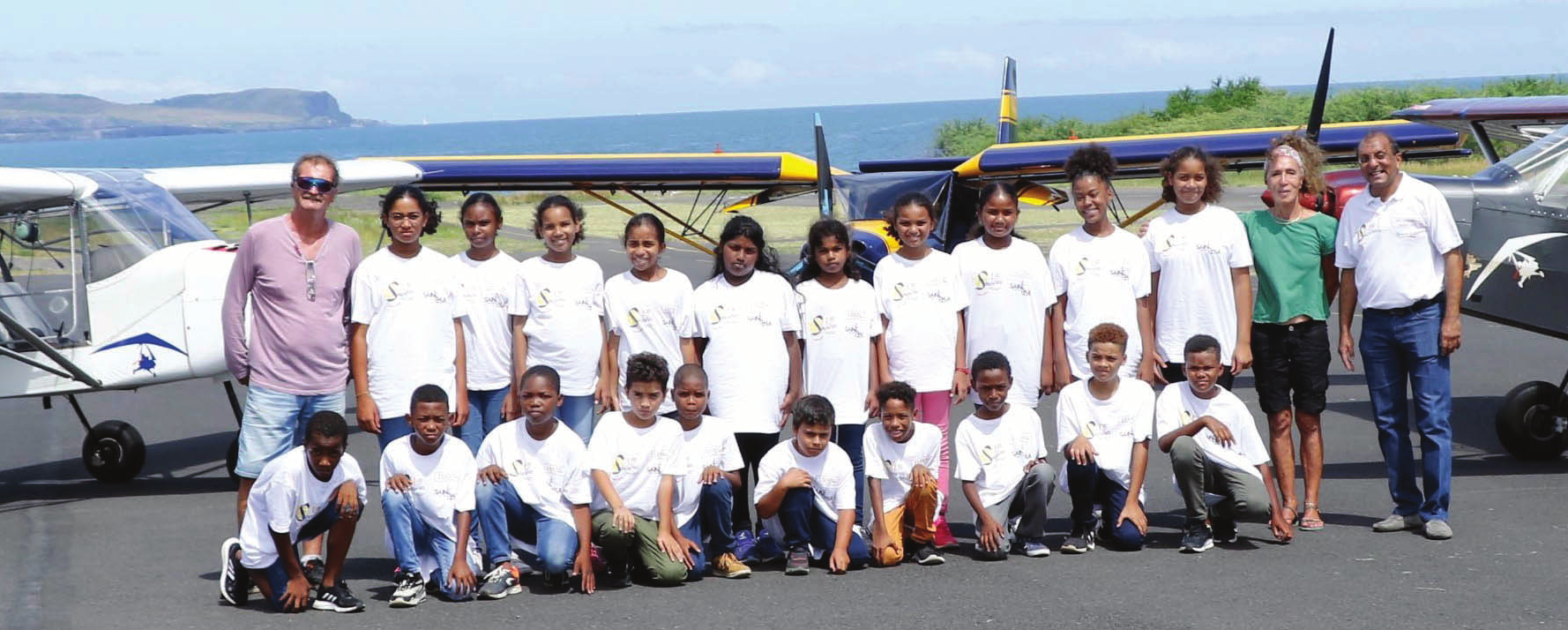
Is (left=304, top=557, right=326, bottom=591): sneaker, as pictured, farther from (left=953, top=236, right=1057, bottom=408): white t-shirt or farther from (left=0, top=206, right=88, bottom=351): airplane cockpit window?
(left=0, top=206, right=88, bottom=351): airplane cockpit window

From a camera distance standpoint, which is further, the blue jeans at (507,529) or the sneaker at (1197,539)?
the sneaker at (1197,539)

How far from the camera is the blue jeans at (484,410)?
6.16 m

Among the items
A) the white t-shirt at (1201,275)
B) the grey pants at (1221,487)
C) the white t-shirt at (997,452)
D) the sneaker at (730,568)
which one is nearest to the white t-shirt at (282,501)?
the sneaker at (730,568)

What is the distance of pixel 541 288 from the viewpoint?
6.13 metres

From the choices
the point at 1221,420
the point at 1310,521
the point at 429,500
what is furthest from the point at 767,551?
the point at 1310,521

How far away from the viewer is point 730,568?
5.80 metres

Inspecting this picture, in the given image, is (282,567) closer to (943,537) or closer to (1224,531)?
(943,537)

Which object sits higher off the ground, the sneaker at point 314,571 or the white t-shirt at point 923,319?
the white t-shirt at point 923,319

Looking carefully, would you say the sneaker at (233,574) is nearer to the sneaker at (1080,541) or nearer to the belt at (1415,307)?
the sneaker at (1080,541)

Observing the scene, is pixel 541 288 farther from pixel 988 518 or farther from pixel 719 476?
pixel 988 518

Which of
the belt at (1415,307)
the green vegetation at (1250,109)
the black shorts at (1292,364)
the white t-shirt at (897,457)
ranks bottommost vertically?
the white t-shirt at (897,457)

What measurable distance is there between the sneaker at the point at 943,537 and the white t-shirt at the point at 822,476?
51 centimetres

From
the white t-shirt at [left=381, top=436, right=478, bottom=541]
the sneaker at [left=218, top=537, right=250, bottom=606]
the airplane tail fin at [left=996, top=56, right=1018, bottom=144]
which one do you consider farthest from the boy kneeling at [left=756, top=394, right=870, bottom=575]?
the airplane tail fin at [left=996, top=56, right=1018, bottom=144]

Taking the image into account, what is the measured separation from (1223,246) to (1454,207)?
6.81 ft
